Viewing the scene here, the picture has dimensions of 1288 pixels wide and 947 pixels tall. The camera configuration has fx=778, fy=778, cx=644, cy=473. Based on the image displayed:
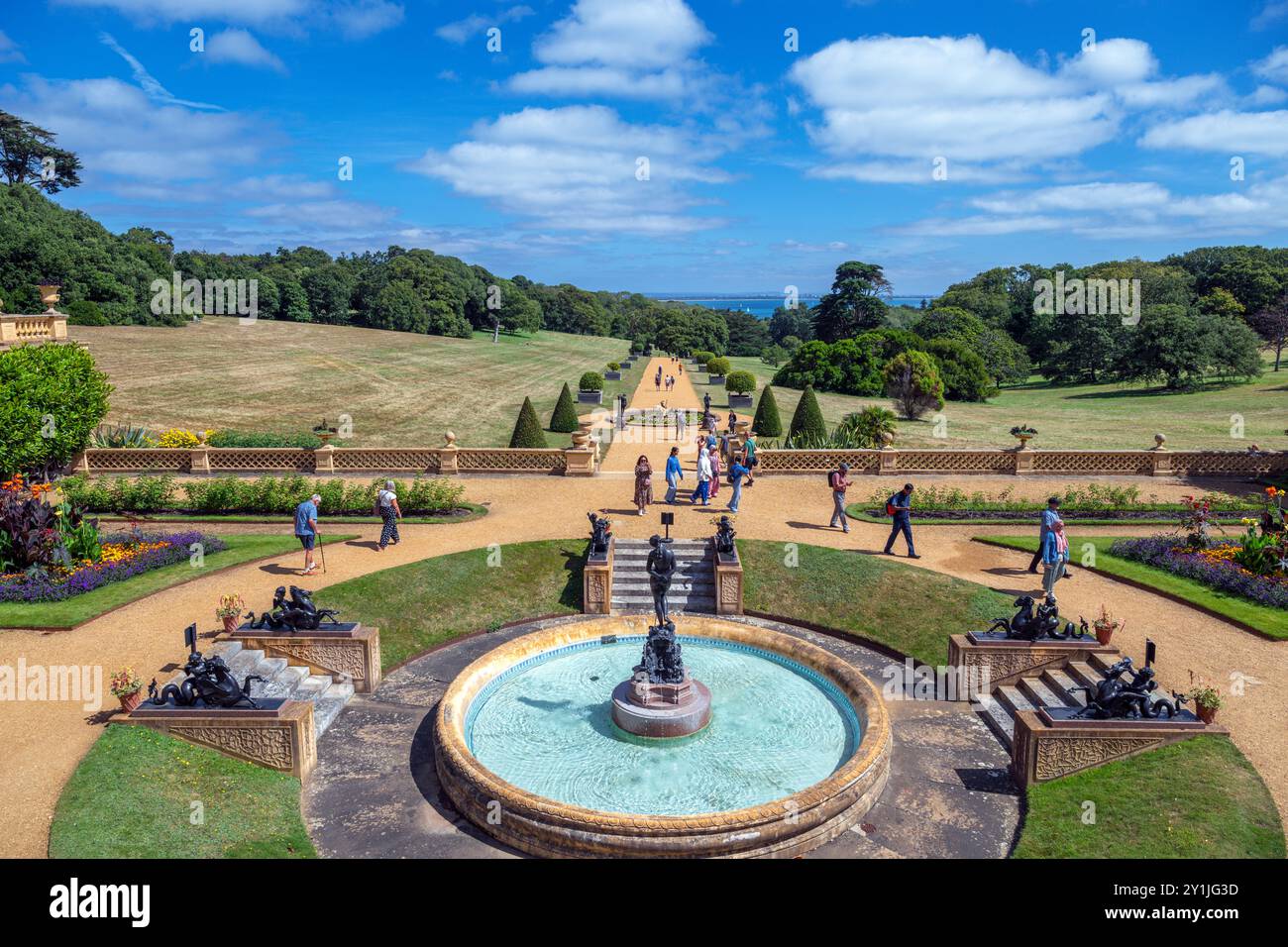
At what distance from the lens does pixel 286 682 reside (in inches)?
567

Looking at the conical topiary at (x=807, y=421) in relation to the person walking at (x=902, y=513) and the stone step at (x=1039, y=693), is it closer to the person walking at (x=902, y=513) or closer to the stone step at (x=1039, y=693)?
the person walking at (x=902, y=513)

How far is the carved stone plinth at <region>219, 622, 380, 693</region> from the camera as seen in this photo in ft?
48.5

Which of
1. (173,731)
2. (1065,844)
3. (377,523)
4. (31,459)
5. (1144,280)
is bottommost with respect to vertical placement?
A: (1065,844)

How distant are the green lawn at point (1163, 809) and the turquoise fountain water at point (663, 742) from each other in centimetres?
304

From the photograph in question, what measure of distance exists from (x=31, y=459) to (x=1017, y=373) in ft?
268

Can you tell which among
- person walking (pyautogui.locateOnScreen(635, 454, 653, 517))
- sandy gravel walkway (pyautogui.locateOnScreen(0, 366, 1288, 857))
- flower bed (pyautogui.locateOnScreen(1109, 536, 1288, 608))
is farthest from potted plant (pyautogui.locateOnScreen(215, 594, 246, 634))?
flower bed (pyautogui.locateOnScreen(1109, 536, 1288, 608))

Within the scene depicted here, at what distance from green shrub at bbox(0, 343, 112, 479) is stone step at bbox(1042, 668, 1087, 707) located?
29.9 meters

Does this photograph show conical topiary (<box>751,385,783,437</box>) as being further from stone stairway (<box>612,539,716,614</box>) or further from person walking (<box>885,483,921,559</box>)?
stone stairway (<box>612,539,716,614</box>)

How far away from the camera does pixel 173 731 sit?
474 inches

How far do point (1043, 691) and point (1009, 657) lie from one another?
2.82 ft

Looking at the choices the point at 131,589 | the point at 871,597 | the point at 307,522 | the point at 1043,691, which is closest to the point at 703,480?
the point at 871,597

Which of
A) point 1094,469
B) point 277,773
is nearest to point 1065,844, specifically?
point 277,773
